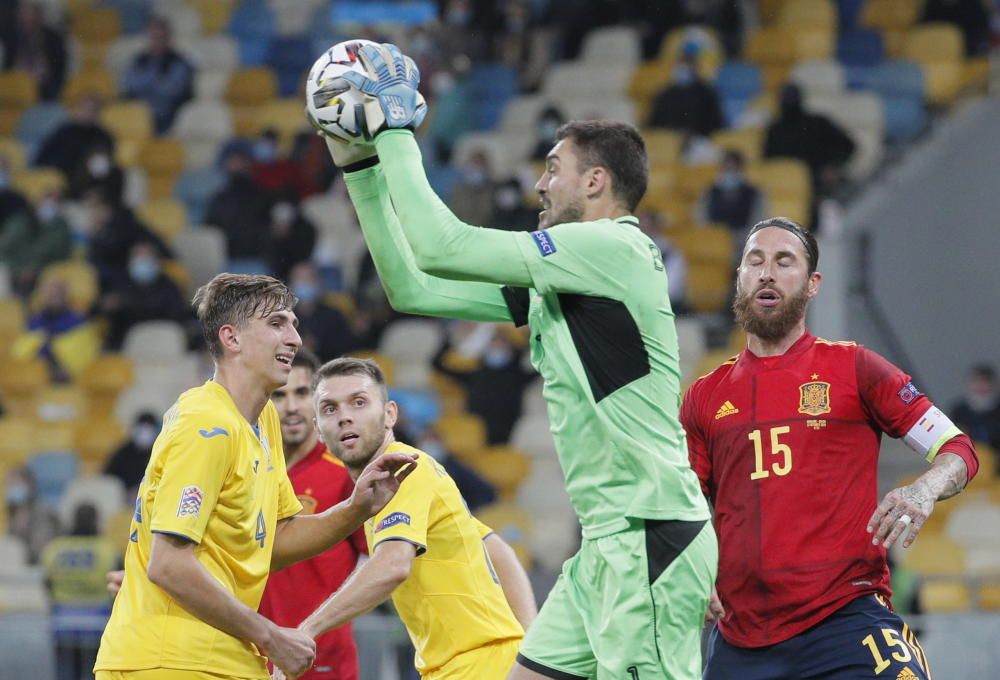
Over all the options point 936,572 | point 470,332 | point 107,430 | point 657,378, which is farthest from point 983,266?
point 657,378

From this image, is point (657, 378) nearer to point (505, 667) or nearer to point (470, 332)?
point (505, 667)

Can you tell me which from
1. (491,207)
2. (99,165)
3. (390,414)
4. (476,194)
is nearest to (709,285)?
(491,207)

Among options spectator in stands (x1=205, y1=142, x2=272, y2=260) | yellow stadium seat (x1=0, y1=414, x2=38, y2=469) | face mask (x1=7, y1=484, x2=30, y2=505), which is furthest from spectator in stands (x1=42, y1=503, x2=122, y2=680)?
spectator in stands (x1=205, y1=142, x2=272, y2=260)

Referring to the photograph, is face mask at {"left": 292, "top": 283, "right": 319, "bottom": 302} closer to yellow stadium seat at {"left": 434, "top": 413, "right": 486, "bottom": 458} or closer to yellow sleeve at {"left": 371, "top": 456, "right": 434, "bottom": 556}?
yellow stadium seat at {"left": 434, "top": 413, "right": 486, "bottom": 458}

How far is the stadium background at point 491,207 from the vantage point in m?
13.1

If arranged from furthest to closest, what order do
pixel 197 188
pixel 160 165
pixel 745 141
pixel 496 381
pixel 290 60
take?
pixel 290 60
pixel 160 165
pixel 197 188
pixel 745 141
pixel 496 381

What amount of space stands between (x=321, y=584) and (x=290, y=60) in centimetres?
1224

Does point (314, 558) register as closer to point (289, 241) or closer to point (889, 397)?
point (889, 397)

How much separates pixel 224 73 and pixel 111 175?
8.71ft

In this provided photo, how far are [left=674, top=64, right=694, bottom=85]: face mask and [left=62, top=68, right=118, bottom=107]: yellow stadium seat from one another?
6.66 metres

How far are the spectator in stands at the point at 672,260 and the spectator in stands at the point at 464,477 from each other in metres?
2.37

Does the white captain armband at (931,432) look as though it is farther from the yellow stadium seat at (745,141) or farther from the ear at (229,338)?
the yellow stadium seat at (745,141)

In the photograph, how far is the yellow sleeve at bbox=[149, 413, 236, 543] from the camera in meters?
4.57

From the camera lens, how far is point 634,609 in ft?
14.5
